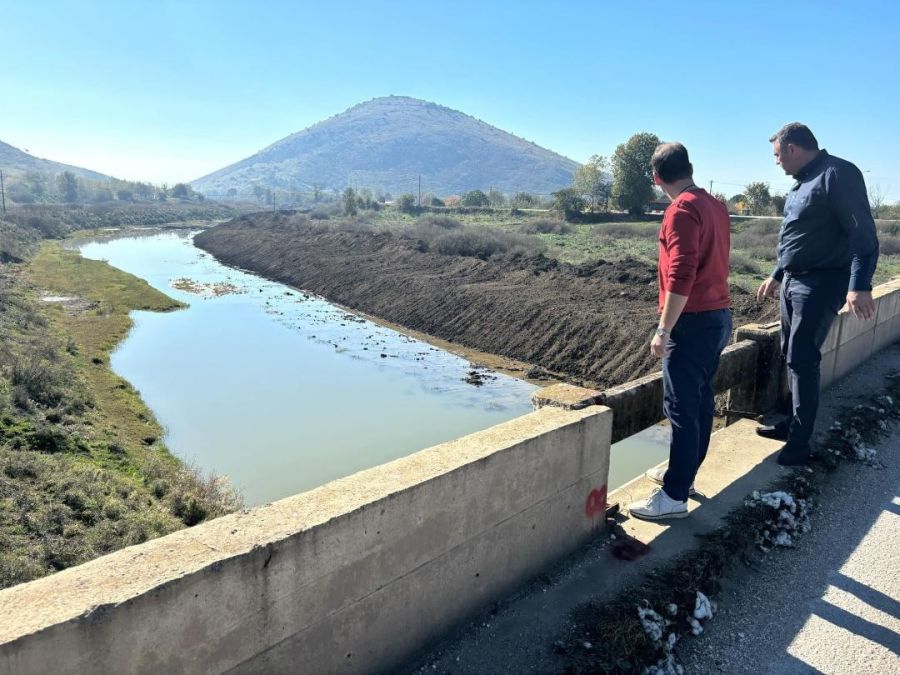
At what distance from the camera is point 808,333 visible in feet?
14.0

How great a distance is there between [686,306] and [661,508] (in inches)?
43.7

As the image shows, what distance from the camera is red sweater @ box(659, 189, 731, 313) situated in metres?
3.17

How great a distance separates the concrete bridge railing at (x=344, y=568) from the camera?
1782 mm

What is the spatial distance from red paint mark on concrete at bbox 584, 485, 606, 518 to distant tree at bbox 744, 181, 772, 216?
5563cm

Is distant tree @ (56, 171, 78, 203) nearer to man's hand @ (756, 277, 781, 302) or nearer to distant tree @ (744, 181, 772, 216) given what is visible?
distant tree @ (744, 181, 772, 216)

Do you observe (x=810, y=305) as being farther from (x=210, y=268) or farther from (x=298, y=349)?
(x=210, y=268)

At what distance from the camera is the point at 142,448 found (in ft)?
36.8

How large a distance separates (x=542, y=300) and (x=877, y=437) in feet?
53.0

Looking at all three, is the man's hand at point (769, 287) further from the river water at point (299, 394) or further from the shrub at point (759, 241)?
the shrub at point (759, 241)

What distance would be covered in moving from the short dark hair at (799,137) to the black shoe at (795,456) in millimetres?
1892

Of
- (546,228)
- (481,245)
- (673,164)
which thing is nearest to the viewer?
(673,164)

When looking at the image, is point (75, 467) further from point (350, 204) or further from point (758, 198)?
point (350, 204)

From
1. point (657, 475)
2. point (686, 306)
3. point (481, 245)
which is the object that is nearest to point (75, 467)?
point (657, 475)

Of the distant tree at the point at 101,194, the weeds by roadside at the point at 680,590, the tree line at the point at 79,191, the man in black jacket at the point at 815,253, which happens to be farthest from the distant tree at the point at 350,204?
the distant tree at the point at 101,194
